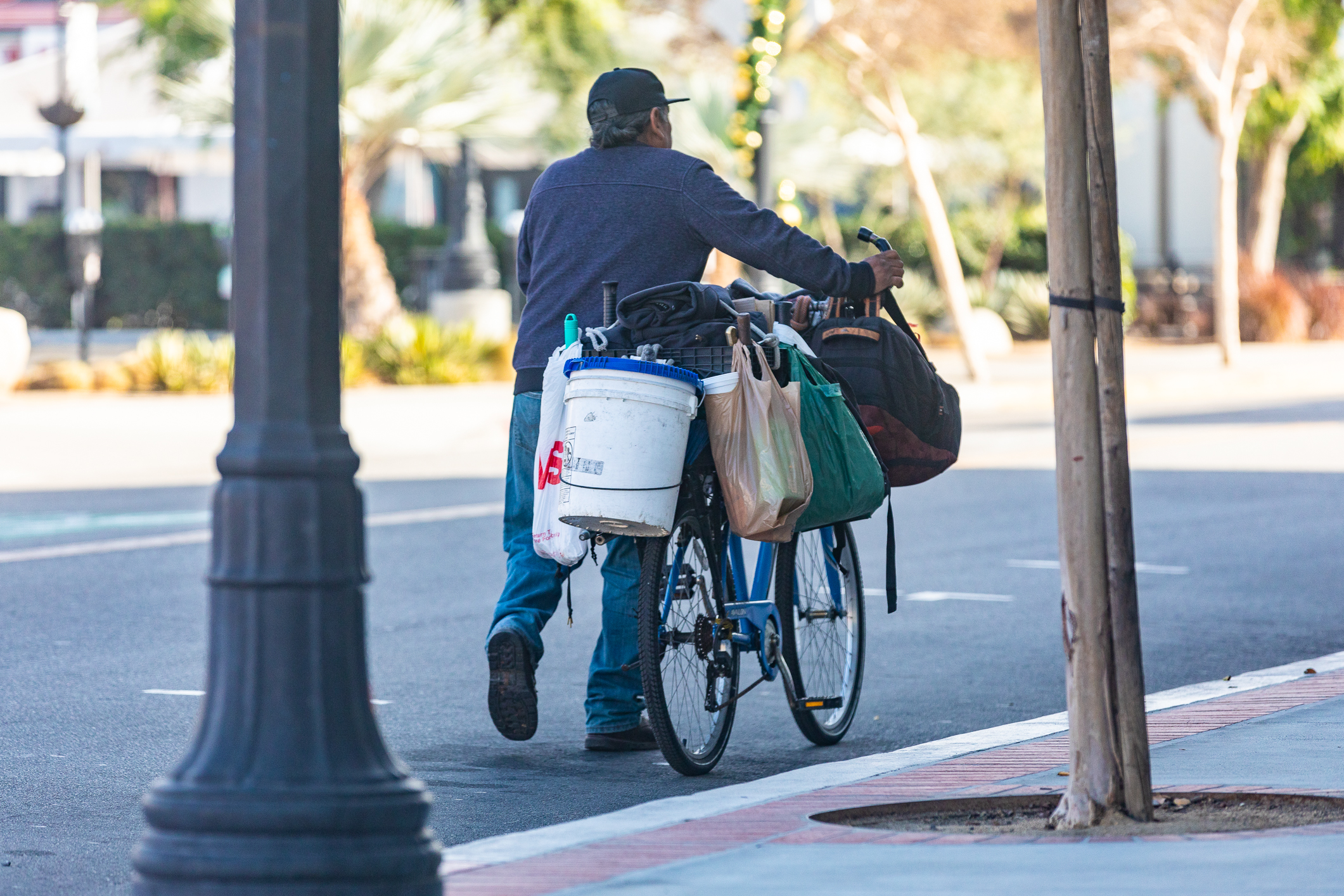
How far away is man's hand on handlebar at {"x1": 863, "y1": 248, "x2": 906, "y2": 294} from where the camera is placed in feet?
19.7

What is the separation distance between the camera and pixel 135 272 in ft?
108

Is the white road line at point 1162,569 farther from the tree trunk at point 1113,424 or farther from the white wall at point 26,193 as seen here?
the white wall at point 26,193

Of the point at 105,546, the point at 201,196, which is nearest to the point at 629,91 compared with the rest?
the point at 105,546

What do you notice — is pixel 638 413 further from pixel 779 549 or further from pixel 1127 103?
pixel 1127 103

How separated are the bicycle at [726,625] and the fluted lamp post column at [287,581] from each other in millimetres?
2024

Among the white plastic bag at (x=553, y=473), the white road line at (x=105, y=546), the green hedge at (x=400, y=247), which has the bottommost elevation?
the white road line at (x=105, y=546)

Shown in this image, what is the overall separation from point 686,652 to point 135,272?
28.5m

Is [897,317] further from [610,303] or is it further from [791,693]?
[791,693]

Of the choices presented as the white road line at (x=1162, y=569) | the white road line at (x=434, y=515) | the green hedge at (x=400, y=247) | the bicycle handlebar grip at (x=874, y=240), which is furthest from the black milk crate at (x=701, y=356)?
the green hedge at (x=400, y=247)

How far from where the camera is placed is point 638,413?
543 centimetres

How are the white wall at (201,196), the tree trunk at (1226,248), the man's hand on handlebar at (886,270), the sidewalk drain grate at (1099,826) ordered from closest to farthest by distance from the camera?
the sidewalk drain grate at (1099,826)
the man's hand on handlebar at (886,270)
the tree trunk at (1226,248)
the white wall at (201,196)

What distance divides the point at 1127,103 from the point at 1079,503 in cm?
3912

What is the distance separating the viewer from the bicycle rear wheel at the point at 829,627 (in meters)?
6.50

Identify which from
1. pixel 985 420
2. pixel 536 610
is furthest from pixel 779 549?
pixel 985 420
